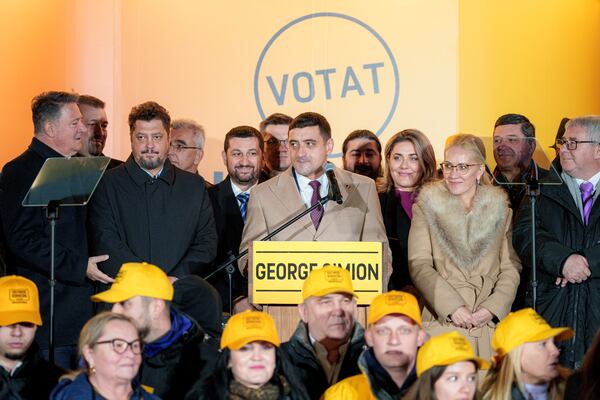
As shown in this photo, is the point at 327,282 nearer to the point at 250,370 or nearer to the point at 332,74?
the point at 250,370

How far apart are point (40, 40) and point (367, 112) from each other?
9.34ft

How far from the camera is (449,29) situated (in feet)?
27.7

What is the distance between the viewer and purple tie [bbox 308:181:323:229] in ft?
20.1

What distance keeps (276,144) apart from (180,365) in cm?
318

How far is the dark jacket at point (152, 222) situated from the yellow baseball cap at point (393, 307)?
1458mm

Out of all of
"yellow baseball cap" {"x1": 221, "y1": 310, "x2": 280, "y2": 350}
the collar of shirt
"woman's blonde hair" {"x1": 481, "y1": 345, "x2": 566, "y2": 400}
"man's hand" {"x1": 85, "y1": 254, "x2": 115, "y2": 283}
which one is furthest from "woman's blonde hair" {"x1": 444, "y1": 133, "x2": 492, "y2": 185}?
"man's hand" {"x1": 85, "y1": 254, "x2": 115, "y2": 283}

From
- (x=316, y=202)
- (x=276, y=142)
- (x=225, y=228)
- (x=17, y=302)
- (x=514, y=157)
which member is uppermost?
(x=276, y=142)

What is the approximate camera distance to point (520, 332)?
15.4 feet

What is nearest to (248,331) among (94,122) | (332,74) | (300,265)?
(300,265)

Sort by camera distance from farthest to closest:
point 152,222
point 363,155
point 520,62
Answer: point 520,62 → point 363,155 → point 152,222

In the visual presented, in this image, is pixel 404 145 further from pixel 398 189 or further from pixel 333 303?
pixel 333 303

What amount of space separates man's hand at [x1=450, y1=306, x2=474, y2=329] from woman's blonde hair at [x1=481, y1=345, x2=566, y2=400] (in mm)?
923

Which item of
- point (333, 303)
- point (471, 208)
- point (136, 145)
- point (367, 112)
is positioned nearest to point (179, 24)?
point (367, 112)

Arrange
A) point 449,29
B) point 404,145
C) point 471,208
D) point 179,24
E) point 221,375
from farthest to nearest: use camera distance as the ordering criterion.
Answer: point 179,24
point 449,29
point 404,145
point 471,208
point 221,375
